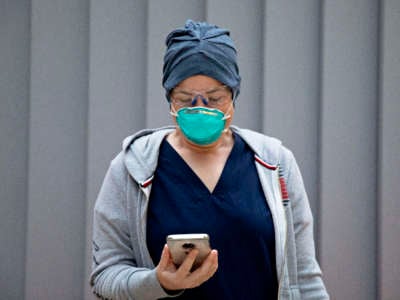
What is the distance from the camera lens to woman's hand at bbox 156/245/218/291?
155 centimetres

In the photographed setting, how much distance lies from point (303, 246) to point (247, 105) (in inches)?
48.3

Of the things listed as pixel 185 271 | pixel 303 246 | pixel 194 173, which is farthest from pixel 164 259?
pixel 303 246

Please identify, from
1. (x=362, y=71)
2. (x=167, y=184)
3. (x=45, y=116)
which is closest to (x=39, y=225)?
(x=45, y=116)

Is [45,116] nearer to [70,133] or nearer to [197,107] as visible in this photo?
[70,133]

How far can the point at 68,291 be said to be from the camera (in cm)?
295

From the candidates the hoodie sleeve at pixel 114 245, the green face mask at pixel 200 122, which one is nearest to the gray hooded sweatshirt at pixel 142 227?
the hoodie sleeve at pixel 114 245

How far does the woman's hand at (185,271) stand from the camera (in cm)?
155

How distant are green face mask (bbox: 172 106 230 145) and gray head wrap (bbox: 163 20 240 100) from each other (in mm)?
92

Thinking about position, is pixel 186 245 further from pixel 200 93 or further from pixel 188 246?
pixel 200 93

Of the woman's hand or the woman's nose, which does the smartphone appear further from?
the woman's nose

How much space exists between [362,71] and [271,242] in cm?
146

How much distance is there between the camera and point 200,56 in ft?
5.74

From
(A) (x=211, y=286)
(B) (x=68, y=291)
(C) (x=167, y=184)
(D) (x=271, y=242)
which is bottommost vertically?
(B) (x=68, y=291)

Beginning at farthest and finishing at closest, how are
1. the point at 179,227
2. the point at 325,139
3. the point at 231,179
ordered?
the point at 325,139, the point at 231,179, the point at 179,227
